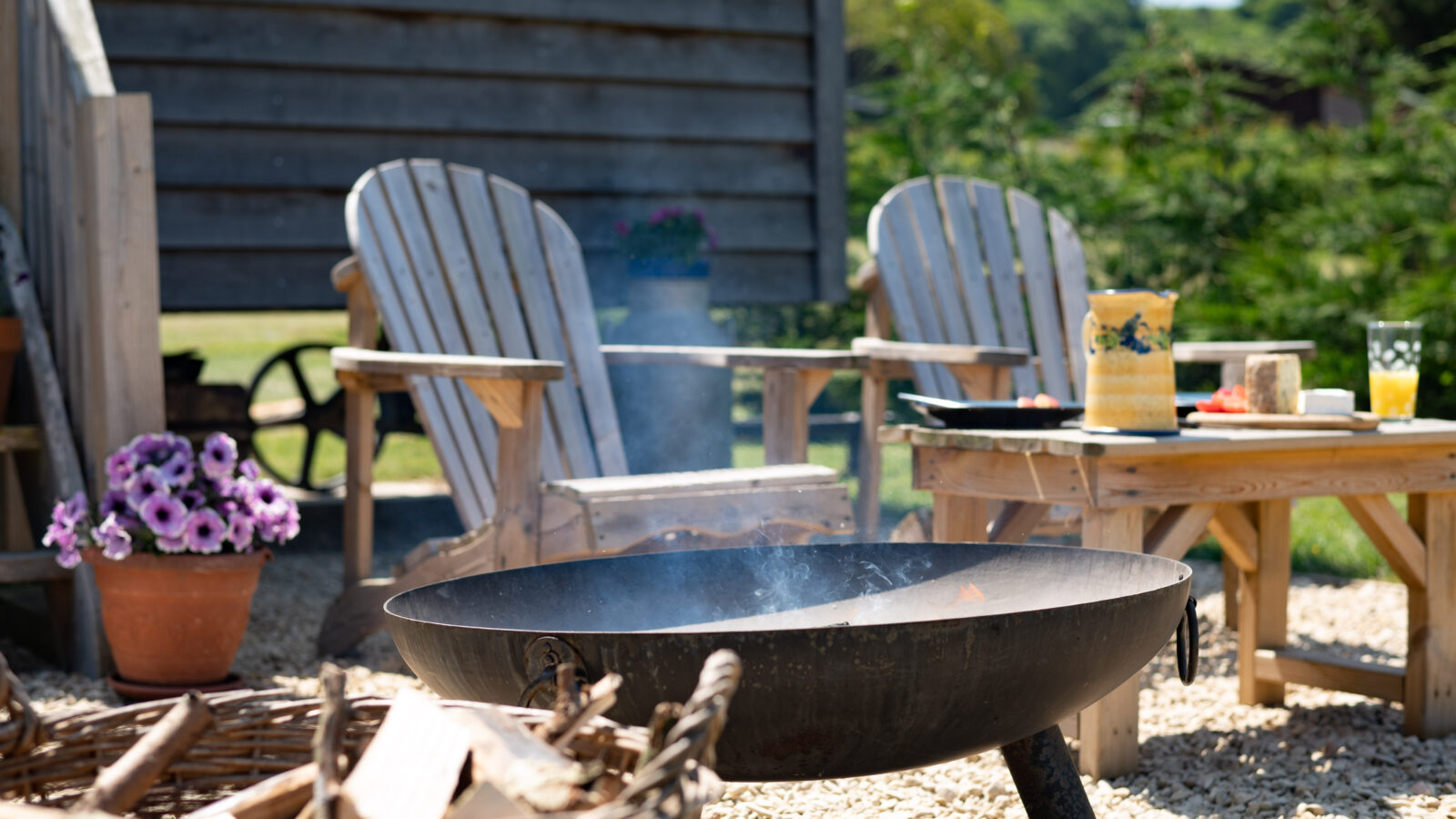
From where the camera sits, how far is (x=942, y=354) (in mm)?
2760

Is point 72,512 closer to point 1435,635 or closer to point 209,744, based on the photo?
point 209,744

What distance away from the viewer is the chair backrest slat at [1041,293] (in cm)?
334

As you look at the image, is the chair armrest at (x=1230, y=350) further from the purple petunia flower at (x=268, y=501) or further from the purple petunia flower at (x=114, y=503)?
the purple petunia flower at (x=114, y=503)

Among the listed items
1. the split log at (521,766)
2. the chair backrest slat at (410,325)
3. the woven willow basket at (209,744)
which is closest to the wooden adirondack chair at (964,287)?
the chair backrest slat at (410,325)

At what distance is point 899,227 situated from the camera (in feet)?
11.0

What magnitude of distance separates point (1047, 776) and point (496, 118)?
3.09m

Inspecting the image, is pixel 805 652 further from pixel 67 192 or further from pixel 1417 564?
pixel 67 192

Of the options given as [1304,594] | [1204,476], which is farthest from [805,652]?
[1304,594]

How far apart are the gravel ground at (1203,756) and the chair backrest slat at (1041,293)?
0.67 metres

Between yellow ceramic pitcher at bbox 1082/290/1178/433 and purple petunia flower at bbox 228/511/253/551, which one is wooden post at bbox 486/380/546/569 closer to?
purple petunia flower at bbox 228/511/253/551

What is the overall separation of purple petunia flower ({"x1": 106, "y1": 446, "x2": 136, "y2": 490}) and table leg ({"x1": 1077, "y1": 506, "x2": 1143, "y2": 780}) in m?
1.61

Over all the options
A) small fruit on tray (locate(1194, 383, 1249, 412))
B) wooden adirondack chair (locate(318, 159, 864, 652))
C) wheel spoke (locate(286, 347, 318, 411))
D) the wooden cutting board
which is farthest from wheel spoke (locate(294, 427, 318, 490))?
the wooden cutting board

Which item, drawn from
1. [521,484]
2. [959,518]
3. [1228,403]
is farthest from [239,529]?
[1228,403]

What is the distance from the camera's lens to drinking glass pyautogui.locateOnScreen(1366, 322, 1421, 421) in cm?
226
